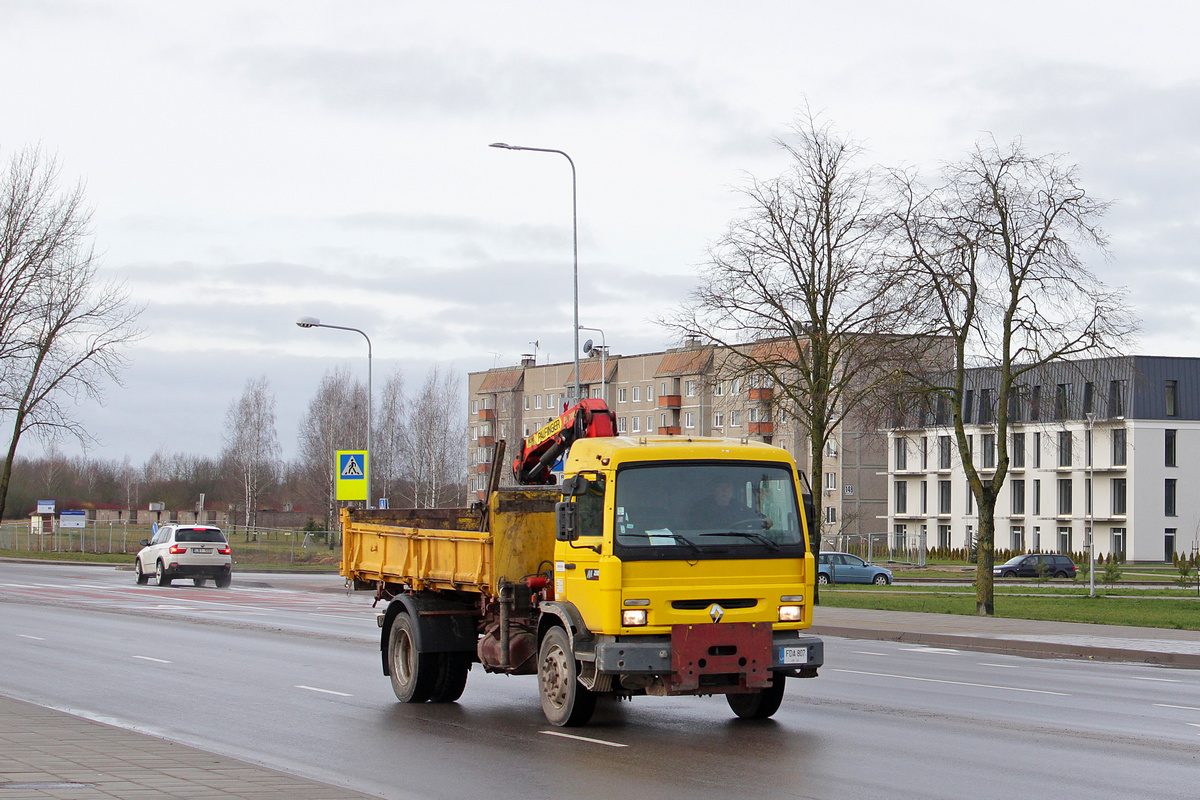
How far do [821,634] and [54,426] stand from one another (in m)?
34.9

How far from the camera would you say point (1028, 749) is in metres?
11.0

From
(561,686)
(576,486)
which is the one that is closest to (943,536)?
(561,686)

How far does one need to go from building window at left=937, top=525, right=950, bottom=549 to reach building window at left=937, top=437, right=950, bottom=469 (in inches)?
170

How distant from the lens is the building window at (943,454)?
3698 inches

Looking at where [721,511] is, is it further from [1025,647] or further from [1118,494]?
[1118,494]

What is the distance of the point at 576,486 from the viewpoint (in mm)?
11781

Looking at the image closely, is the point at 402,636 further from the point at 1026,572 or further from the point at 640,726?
the point at 1026,572

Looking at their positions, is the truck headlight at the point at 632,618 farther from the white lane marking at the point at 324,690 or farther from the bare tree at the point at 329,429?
the bare tree at the point at 329,429

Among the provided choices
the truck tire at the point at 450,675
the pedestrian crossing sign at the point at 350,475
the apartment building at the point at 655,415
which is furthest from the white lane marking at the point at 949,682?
the apartment building at the point at 655,415

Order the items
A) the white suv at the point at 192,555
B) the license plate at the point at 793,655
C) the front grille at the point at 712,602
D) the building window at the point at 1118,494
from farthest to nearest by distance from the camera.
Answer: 1. the building window at the point at 1118,494
2. the white suv at the point at 192,555
3. the license plate at the point at 793,655
4. the front grille at the point at 712,602

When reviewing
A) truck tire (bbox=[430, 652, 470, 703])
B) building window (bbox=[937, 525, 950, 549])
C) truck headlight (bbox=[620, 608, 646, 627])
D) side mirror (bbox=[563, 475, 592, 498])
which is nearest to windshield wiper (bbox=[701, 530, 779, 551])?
truck headlight (bbox=[620, 608, 646, 627])

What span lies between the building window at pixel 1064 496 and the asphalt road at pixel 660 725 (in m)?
68.4

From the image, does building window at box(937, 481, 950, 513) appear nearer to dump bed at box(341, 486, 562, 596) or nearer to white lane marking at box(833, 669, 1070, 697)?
white lane marking at box(833, 669, 1070, 697)

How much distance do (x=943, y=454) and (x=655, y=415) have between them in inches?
1085
